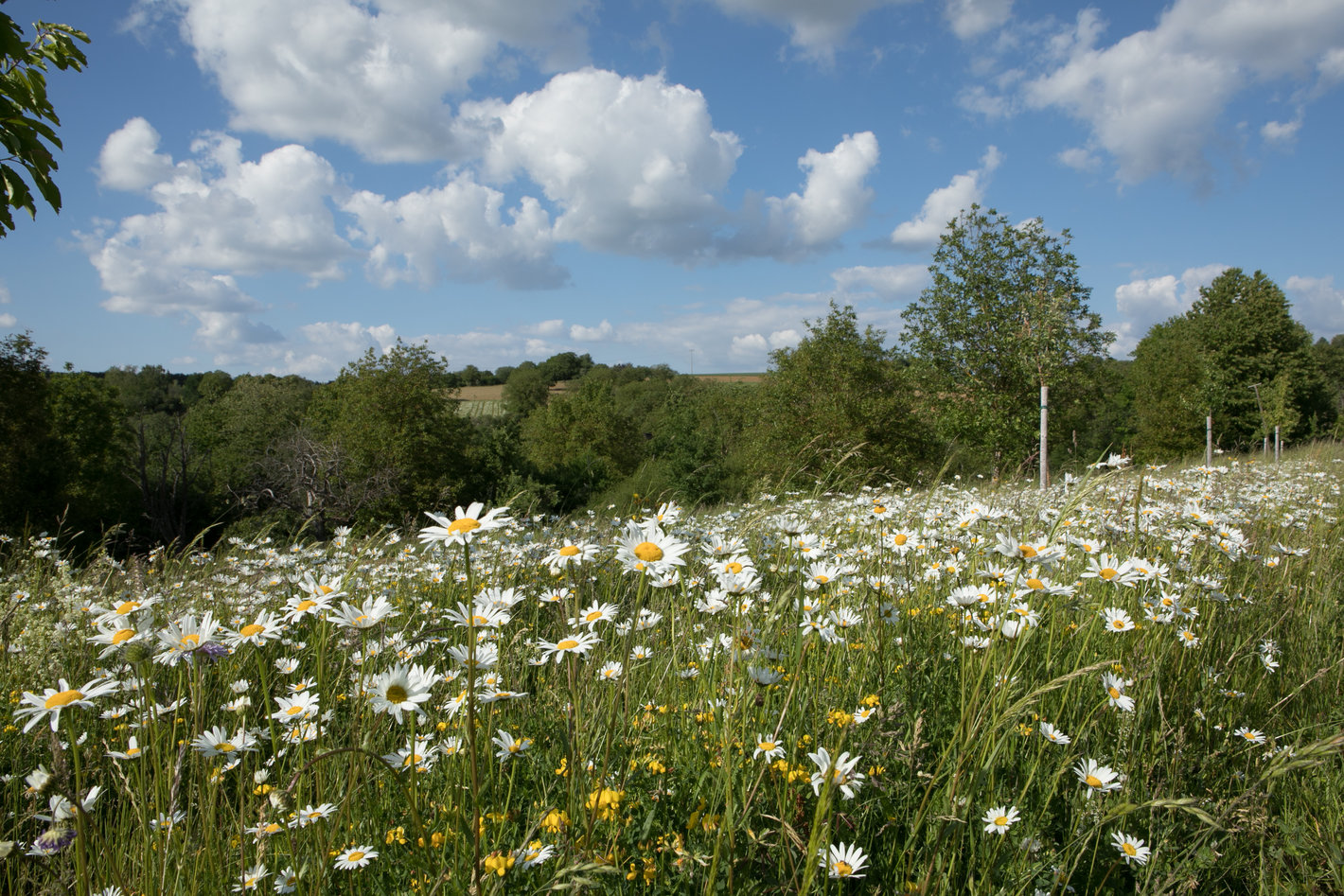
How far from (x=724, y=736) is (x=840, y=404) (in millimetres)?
27141

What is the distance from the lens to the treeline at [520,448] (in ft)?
69.9

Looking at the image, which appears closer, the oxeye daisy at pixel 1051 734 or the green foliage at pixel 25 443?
the oxeye daisy at pixel 1051 734

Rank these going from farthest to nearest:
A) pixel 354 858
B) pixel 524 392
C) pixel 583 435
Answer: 1. pixel 524 392
2. pixel 583 435
3. pixel 354 858

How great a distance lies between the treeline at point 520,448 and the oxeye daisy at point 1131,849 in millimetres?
11078

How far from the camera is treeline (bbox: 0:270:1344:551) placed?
21.3 m

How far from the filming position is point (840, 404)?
2766cm

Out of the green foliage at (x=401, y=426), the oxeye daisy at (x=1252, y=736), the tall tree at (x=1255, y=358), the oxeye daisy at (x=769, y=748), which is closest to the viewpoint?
the oxeye daisy at (x=769, y=748)

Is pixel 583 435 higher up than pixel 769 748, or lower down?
higher up

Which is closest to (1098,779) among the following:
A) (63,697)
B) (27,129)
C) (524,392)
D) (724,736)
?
(724,736)

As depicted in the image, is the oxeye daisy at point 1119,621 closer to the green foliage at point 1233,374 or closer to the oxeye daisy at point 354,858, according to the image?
the oxeye daisy at point 354,858

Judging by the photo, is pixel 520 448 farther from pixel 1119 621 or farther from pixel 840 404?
pixel 1119 621

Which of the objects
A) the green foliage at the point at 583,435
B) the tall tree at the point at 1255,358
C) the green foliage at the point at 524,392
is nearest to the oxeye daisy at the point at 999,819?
the tall tree at the point at 1255,358

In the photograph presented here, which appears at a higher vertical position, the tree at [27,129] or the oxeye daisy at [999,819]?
the tree at [27,129]

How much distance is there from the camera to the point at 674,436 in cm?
4653
